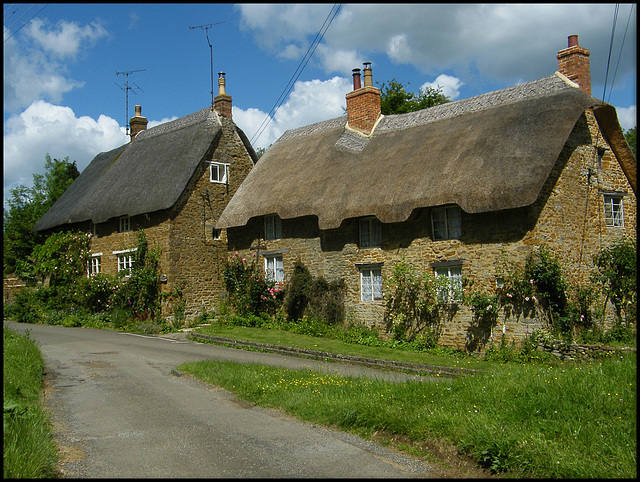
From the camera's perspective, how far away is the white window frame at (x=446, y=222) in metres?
16.3

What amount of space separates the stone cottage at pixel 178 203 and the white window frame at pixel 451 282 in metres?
11.0

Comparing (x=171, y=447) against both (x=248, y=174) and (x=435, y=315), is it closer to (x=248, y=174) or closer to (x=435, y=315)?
(x=435, y=315)

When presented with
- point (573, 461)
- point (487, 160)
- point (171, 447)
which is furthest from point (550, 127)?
point (171, 447)

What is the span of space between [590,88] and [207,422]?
1517 cm

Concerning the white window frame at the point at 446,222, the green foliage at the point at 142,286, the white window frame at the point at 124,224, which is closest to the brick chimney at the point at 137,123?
the white window frame at the point at 124,224

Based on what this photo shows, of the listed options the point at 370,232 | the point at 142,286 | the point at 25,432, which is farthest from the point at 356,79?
the point at 25,432

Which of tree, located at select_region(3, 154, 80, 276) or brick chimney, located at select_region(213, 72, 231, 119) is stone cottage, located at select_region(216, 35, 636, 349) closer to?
brick chimney, located at select_region(213, 72, 231, 119)

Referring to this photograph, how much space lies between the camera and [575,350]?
13539 mm

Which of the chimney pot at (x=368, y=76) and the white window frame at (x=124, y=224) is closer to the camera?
the chimney pot at (x=368, y=76)

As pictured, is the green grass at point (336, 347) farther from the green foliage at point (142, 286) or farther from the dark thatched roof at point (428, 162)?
the dark thatched roof at point (428, 162)

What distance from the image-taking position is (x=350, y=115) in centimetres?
2259

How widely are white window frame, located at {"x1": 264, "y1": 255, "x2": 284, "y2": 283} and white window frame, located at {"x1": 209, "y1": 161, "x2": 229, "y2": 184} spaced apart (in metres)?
4.91

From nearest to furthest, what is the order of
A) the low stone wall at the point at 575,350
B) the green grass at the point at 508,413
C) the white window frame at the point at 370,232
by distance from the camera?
the green grass at the point at 508,413, the low stone wall at the point at 575,350, the white window frame at the point at 370,232

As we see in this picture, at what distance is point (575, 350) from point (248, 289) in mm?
12497
